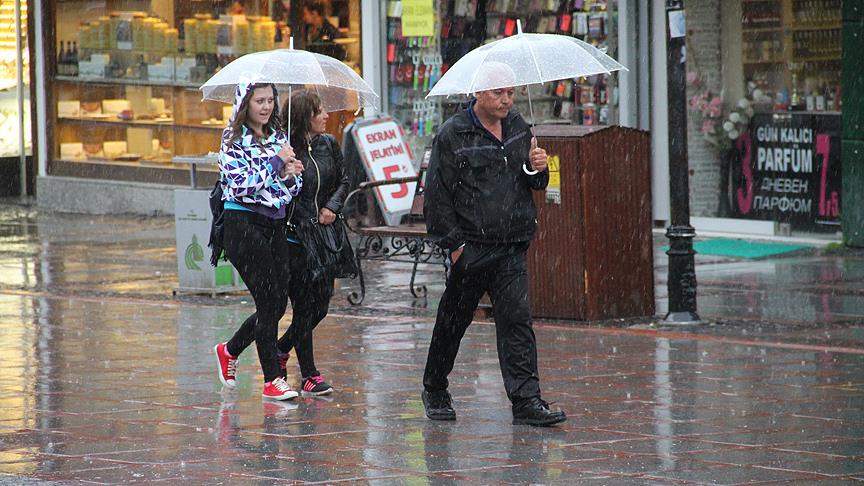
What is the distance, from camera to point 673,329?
11.0 meters

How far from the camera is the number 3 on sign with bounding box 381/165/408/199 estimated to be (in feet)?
51.8

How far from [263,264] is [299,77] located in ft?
3.26

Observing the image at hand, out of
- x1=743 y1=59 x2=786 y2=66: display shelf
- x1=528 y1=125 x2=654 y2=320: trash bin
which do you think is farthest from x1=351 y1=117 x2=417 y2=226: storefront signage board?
x1=528 y1=125 x2=654 y2=320: trash bin

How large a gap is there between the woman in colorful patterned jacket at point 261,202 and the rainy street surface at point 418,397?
386mm

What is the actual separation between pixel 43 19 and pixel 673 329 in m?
14.2

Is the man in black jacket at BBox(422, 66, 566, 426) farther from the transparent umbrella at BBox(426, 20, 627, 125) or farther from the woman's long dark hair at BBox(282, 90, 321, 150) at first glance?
the woman's long dark hair at BBox(282, 90, 321, 150)

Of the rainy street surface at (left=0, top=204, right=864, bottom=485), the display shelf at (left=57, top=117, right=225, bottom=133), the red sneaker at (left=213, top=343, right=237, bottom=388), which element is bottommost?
the rainy street surface at (left=0, top=204, right=864, bottom=485)

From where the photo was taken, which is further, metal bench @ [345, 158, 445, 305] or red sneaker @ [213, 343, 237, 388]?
metal bench @ [345, 158, 445, 305]

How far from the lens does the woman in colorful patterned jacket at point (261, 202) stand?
27.9 feet

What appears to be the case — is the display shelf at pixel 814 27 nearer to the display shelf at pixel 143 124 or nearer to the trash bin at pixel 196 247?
the trash bin at pixel 196 247

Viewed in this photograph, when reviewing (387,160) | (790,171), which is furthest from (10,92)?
(790,171)

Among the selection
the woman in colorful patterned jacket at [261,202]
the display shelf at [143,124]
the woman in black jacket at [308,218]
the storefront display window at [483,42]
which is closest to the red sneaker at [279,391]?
the woman in colorful patterned jacket at [261,202]

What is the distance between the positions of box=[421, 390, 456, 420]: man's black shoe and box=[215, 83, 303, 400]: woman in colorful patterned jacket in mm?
898

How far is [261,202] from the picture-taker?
8516mm
